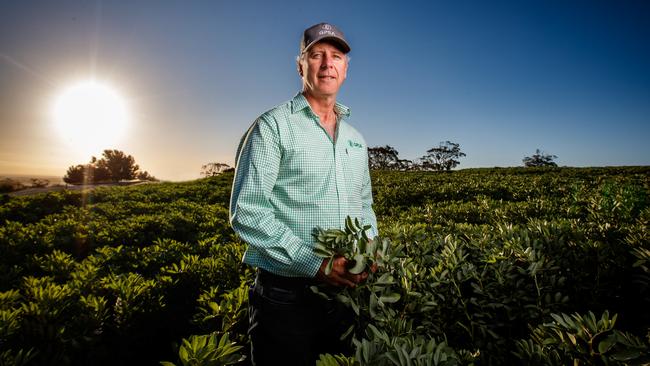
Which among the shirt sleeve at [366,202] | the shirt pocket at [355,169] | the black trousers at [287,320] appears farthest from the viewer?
the shirt sleeve at [366,202]

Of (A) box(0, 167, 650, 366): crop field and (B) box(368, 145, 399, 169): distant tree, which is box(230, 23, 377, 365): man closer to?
(A) box(0, 167, 650, 366): crop field

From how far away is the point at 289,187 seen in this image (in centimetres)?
197

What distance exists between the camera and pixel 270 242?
1.71 meters

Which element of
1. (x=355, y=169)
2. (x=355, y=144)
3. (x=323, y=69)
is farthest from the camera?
(x=355, y=144)

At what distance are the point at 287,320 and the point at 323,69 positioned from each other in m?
1.64

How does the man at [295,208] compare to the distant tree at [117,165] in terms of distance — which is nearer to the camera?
the man at [295,208]

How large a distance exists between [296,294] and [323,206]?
554mm

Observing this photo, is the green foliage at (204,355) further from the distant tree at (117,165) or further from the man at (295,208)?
the distant tree at (117,165)

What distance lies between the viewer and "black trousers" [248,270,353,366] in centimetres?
192

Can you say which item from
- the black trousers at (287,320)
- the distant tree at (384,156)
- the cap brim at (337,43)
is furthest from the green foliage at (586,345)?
the distant tree at (384,156)

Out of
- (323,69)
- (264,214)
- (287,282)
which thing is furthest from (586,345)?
(323,69)

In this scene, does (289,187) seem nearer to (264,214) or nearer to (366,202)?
(264,214)

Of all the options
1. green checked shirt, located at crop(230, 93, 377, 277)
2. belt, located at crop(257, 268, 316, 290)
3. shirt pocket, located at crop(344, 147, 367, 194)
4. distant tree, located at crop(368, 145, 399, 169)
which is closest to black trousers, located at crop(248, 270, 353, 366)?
belt, located at crop(257, 268, 316, 290)

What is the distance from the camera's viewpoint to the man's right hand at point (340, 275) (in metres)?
1.68
